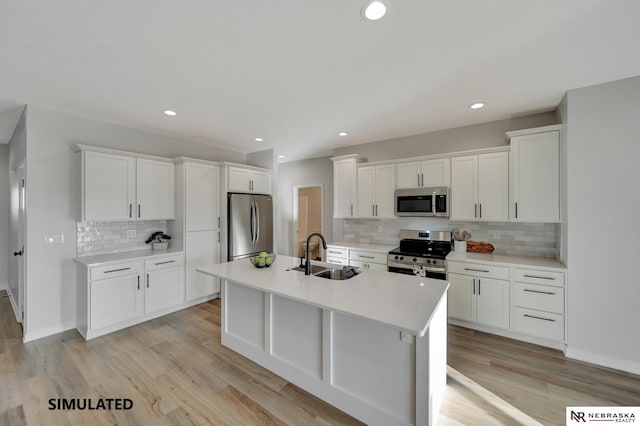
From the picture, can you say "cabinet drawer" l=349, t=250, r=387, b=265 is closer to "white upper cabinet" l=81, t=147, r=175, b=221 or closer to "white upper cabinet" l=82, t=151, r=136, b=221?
"white upper cabinet" l=81, t=147, r=175, b=221

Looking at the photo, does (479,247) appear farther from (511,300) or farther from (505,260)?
(511,300)

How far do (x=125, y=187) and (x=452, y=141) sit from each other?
4.57m

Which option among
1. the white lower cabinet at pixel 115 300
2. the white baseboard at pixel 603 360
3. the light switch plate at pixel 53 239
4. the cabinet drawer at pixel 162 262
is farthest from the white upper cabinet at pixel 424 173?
the light switch plate at pixel 53 239

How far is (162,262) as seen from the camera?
357 cm

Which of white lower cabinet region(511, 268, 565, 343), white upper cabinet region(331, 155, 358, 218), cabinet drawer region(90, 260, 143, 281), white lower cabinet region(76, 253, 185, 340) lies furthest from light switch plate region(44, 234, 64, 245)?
white lower cabinet region(511, 268, 565, 343)

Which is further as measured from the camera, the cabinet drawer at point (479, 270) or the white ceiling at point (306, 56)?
the cabinet drawer at point (479, 270)

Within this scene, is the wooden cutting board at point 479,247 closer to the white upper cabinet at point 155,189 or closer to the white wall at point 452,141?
the white wall at point 452,141


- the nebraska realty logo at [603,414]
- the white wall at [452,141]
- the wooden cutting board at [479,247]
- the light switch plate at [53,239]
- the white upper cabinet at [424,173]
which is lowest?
the nebraska realty logo at [603,414]

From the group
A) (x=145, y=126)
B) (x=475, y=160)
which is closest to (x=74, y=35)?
(x=145, y=126)

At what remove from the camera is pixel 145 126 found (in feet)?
11.9

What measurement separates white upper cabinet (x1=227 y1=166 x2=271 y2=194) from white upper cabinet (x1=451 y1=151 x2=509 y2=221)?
10.3ft

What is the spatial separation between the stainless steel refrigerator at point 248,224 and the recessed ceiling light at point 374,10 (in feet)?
10.9

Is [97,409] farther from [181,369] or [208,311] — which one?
[208,311]

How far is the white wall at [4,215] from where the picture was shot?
14.6 ft
